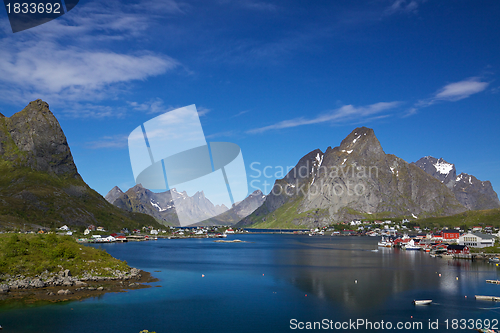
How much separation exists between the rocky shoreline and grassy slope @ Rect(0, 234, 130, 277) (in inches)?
56.3

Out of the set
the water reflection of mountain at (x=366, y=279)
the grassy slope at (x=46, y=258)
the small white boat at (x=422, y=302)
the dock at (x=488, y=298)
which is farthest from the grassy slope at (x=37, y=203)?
the dock at (x=488, y=298)

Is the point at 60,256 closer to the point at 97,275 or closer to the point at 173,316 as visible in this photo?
the point at 97,275

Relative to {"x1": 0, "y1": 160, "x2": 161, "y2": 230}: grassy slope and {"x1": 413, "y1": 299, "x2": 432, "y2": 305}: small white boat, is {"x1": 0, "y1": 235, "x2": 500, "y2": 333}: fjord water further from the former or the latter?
{"x1": 0, "y1": 160, "x2": 161, "y2": 230}: grassy slope

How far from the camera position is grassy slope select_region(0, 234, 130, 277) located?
5106 centimetres

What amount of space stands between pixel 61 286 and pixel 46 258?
26.9 ft

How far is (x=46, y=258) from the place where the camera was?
5447 centimetres

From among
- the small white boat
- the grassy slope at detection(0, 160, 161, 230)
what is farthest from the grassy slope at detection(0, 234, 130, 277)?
the grassy slope at detection(0, 160, 161, 230)

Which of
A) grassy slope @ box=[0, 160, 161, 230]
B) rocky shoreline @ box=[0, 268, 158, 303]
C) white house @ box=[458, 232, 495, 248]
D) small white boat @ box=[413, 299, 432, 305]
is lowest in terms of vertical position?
small white boat @ box=[413, 299, 432, 305]

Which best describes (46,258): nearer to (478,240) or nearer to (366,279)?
(366,279)

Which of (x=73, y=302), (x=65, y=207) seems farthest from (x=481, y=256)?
(x=65, y=207)

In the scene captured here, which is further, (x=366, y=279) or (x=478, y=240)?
(x=478, y=240)

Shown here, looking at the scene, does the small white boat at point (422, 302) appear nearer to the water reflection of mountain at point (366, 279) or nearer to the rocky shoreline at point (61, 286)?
the water reflection of mountain at point (366, 279)

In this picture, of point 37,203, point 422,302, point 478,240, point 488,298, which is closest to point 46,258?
point 422,302

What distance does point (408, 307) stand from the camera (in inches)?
1752
